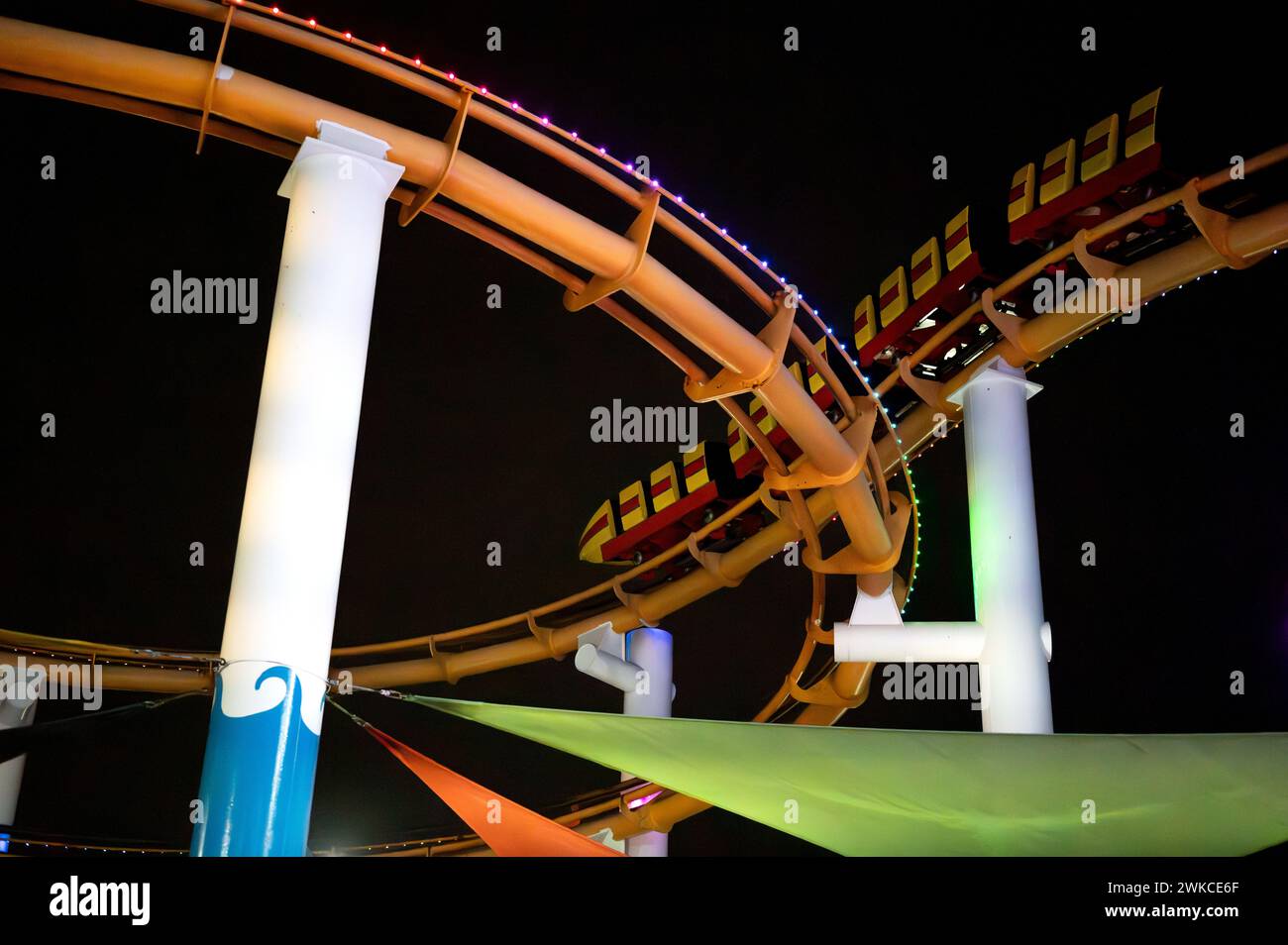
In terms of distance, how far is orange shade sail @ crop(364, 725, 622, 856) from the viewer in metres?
3.21

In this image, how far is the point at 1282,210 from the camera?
17.4 feet

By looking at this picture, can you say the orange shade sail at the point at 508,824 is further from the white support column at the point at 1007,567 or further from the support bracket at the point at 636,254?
the white support column at the point at 1007,567

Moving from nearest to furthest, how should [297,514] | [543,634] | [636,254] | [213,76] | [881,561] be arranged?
[297,514] < [213,76] < [636,254] < [881,561] < [543,634]

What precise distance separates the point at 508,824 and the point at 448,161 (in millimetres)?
2518

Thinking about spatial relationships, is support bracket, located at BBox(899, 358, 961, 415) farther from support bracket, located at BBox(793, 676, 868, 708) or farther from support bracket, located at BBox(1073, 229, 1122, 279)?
support bracket, located at BBox(793, 676, 868, 708)

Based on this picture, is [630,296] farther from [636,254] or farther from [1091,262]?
[1091,262]

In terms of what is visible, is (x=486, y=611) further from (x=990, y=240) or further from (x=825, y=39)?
(x=990, y=240)

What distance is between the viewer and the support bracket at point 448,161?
4.23 m

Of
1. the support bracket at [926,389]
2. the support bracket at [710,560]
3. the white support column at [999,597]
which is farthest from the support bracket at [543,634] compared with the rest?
the support bracket at [926,389]

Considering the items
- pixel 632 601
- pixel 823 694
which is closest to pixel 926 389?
pixel 823 694

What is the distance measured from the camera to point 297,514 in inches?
134

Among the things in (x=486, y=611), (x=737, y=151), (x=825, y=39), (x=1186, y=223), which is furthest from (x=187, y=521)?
(x=1186, y=223)

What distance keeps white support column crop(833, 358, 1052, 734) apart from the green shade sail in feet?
8.27
